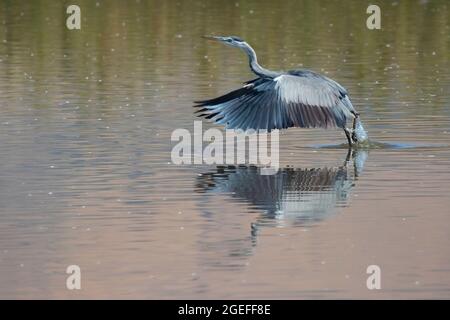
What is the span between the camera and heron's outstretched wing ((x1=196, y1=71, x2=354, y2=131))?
65.5ft

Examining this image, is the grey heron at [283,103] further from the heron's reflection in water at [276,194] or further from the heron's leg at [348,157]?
the heron's reflection in water at [276,194]

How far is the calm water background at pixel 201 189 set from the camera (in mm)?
13047

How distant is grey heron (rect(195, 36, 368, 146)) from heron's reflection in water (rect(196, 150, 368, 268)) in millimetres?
670

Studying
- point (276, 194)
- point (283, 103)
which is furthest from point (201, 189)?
point (283, 103)

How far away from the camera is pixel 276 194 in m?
16.9

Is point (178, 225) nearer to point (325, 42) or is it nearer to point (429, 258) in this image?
point (429, 258)

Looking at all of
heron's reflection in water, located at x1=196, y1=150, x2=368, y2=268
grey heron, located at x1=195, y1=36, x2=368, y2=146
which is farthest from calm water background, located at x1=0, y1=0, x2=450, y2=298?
grey heron, located at x1=195, y1=36, x2=368, y2=146

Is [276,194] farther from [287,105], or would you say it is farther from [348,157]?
[287,105]

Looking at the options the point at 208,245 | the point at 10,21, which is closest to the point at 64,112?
the point at 208,245

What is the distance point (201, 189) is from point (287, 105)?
10.1 ft

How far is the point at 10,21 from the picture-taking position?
4278 centimetres

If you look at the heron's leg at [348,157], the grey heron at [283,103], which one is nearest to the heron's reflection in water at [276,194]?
the heron's leg at [348,157]

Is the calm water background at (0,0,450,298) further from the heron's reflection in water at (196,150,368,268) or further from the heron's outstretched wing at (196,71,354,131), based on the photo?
the heron's outstretched wing at (196,71,354,131)

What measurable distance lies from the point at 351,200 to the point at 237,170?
256 cm
